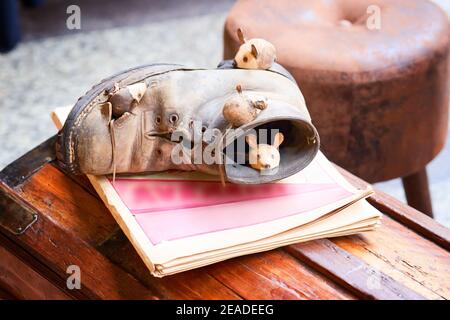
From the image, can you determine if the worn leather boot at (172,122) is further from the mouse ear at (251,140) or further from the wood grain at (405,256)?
the wood grain at (405,256)

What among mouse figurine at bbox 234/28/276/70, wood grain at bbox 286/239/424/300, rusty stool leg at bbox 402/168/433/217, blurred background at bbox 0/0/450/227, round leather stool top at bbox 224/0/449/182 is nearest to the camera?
wood grain at bbox 286/239/424/300

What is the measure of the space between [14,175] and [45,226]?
0.40 ft

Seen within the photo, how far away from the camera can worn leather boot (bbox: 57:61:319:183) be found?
89 cm

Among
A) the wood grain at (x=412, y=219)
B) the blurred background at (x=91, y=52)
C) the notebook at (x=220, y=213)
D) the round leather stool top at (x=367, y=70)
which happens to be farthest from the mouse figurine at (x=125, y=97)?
the blurred background at (x=91, y=52)

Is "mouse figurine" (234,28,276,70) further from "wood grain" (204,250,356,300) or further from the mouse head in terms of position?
"wood grain" (204,250,356,300)

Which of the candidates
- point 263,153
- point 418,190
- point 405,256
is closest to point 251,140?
point 263,153

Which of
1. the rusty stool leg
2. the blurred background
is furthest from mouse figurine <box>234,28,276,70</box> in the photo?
the blurred background

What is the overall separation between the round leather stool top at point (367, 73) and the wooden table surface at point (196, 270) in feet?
1.09

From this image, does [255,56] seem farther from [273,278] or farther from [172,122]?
[273,278]

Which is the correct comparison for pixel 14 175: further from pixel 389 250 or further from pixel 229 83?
pixel 389 250

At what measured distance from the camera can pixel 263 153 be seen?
35.3 inches

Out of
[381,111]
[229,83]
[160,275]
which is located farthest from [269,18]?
[160,275]

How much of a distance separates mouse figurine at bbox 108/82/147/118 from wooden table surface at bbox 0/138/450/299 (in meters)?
0.15

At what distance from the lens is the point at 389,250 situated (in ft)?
3.01
